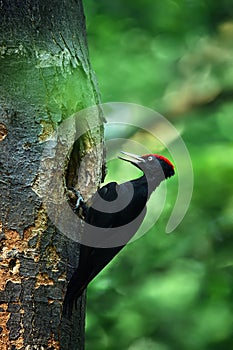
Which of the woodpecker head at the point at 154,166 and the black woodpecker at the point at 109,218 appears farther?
the woodpecker head at the point at 154,166

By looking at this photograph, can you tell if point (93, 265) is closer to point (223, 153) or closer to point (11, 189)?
point (11, 189)

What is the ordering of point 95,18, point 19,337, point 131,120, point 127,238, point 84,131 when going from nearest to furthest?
point 19,337 → point 84,131 → point 127,238 → point 131,120 → point 95,18

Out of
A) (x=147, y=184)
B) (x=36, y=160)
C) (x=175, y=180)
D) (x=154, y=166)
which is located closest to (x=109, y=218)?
(x=147, y=184)

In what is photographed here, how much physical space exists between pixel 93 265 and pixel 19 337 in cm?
47

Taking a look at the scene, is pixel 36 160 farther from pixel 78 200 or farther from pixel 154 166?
pixel 154 166

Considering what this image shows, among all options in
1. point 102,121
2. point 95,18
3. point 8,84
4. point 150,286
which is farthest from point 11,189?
point 95,18

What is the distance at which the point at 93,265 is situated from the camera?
283cm

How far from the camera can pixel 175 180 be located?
426 cm

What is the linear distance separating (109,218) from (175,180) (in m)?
1.15

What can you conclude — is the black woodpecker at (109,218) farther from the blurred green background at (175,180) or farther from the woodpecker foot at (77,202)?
the blurred green background at (175,180)

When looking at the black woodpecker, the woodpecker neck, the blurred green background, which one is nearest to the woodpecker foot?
the black woodpecker

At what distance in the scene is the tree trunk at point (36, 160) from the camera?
254 centimetres

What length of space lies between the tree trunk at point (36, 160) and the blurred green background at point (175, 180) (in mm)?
1453

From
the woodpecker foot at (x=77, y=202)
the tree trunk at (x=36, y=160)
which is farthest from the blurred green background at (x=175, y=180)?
the tree trunk at (x=36, y=160)
